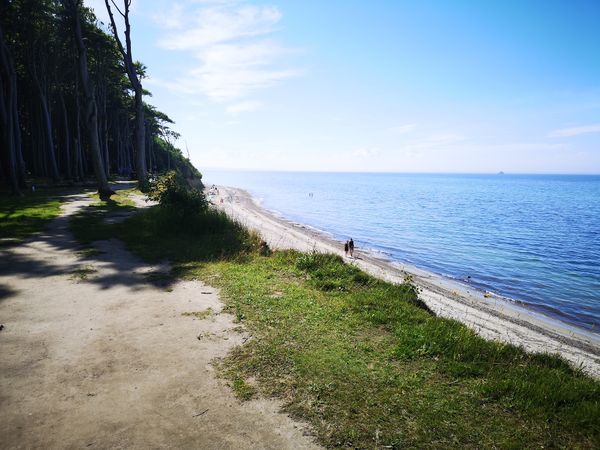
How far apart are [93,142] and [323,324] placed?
25.1 metres

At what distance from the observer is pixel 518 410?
15.2ft

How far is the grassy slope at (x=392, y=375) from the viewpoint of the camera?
165 inches

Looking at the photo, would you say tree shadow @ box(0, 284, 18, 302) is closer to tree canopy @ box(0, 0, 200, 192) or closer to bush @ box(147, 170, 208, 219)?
bush @ box(147, 170, 208, 219)

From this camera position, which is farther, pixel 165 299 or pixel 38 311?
pixel 165 299

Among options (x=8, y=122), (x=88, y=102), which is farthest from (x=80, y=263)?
(x=8, y=122)

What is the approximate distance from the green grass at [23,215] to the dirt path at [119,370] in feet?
18.0

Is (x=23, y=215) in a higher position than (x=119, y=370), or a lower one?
higher

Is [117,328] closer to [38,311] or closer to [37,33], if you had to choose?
[38,311]

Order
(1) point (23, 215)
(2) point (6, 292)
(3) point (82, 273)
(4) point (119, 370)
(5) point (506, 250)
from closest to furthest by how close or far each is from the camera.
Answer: (4) point (119, 370) < (2) point (6, 292) < (3) point (82, 273) < (1) point (23, 215) < (5) point (506, 250)

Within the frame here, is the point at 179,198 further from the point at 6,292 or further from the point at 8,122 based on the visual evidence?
the point at 8,122

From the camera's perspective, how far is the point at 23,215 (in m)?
17.0

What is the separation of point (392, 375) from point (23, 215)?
2001cm

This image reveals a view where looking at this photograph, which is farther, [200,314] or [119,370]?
[200,314]

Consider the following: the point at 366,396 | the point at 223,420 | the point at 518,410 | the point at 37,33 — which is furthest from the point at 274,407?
the point at 37,33
